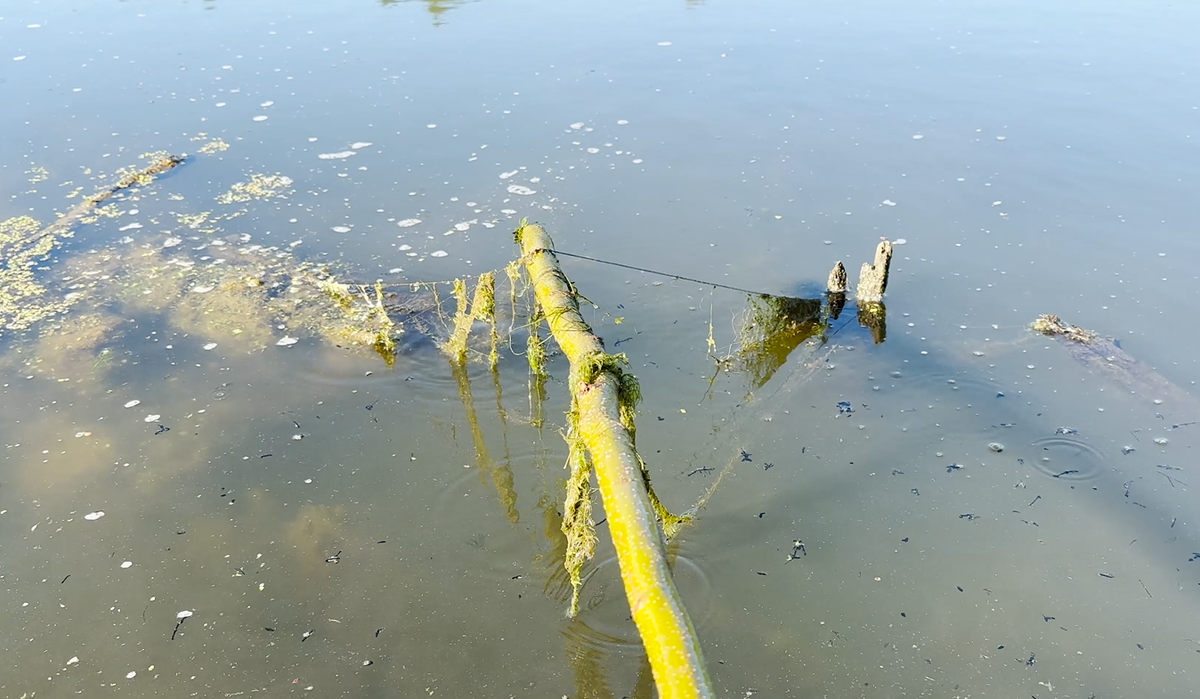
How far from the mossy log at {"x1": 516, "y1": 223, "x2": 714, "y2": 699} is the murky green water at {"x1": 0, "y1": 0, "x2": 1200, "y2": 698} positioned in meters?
1.33

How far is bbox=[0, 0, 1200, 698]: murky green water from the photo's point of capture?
4.61m

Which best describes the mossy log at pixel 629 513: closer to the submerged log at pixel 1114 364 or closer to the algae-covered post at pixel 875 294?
the algae-covered post at pixel 875 294

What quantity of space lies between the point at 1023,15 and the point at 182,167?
15.5 m

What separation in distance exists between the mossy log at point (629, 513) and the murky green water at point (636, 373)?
1.33 metres

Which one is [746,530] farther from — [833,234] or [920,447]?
[833,234]

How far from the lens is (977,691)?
14.3 feet

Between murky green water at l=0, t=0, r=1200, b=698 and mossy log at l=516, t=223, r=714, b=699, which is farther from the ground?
mossy log at l=516, t=223, r=714, b=699

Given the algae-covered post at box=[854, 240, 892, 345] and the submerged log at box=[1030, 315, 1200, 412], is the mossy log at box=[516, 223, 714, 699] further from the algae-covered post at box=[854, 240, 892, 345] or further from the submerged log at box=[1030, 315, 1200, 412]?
the submerged log at box=[1030, 315, 1200, 412]

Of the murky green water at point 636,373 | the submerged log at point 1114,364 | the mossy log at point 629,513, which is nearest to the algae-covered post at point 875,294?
the murky green water at point 636,373

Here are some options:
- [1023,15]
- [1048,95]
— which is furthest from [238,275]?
[1023,15]

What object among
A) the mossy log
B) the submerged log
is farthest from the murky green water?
the mossy log

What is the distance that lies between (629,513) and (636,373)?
11.3 feet

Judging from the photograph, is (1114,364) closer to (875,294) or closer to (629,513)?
(875,294)

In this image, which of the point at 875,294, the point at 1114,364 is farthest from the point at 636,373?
the point at 1114,364
